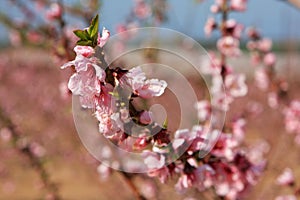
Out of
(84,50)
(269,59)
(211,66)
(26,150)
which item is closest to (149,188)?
(26,150)

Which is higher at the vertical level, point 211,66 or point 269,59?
point 269,59

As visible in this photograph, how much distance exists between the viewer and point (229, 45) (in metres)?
2.29

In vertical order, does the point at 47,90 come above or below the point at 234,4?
above

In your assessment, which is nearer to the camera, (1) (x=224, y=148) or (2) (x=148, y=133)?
A: (2) (x=148, y=133)

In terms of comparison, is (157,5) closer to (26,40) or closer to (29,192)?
(26,40)

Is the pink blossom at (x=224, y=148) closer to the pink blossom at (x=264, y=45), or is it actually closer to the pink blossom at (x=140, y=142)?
the pink blossom at (x=140, y=142)

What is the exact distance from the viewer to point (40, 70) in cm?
1062

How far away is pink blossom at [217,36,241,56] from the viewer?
7.49 ft

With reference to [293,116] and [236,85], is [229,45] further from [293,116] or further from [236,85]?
[293,116]

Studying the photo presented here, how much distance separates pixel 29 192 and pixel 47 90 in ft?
7.22

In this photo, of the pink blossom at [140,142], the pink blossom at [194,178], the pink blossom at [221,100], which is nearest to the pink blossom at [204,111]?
the pink blossom at [221,100]

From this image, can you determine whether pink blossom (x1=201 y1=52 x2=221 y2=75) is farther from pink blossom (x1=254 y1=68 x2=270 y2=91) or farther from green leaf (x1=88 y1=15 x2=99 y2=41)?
green leaf (x1=88 y1=15 x2=99 y2=41)

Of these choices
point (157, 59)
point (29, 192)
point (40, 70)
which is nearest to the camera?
point (157, 59)

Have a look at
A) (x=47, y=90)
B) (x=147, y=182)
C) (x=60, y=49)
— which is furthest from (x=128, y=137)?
(x=47, y=90)
